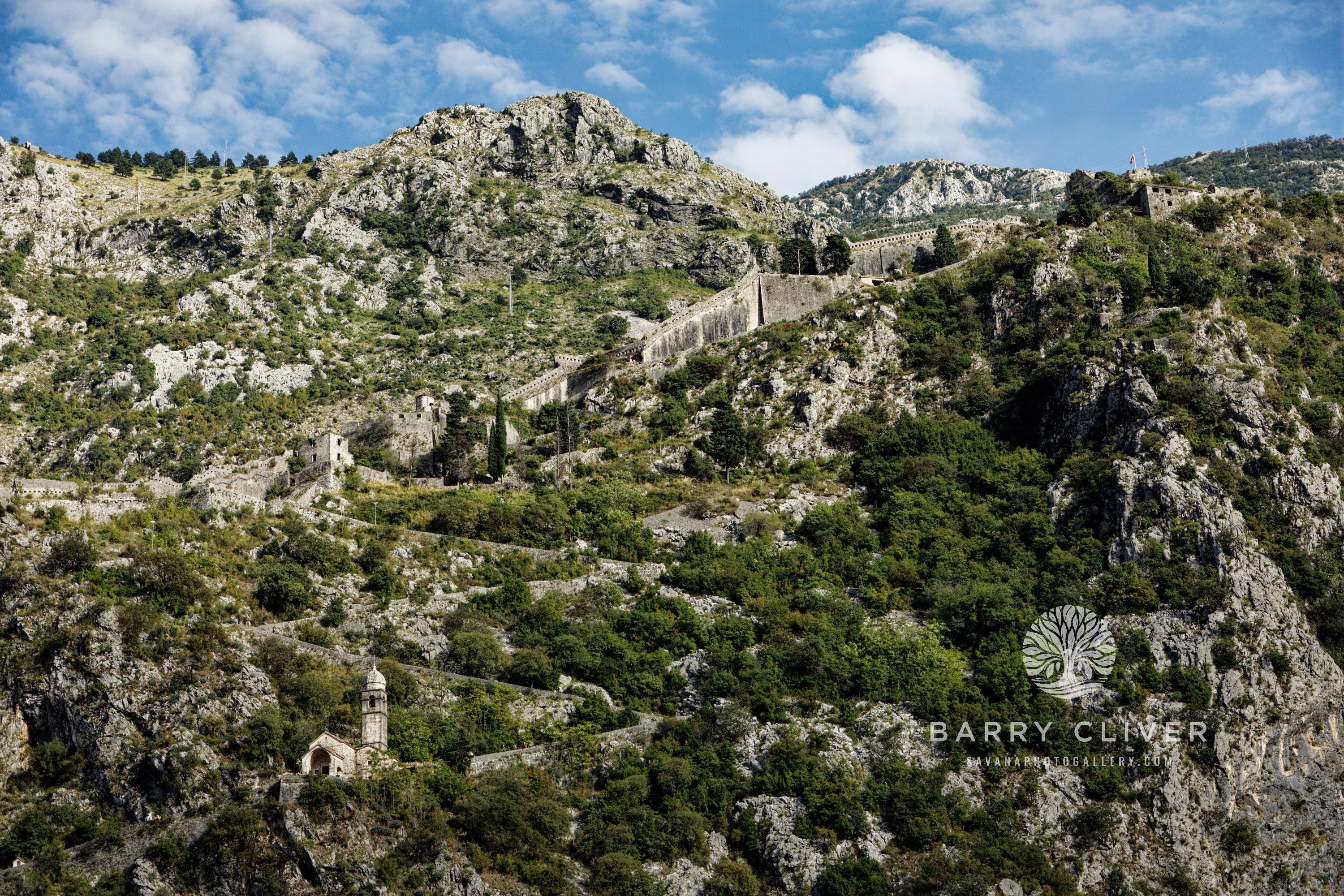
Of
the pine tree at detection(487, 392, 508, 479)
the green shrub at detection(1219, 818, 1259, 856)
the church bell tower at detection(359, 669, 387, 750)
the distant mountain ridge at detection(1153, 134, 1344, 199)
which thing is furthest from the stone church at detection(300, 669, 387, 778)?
the distant mountain ridge at detection(1153, 134, 1344, 199)

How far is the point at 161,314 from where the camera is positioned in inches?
3952

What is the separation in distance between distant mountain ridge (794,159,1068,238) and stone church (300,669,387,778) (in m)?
133

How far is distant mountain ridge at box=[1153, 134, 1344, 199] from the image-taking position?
154m

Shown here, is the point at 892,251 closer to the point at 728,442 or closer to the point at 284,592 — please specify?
the point at 728,442

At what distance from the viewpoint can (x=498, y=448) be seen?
7162cm

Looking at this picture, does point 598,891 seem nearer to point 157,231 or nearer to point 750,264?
A: point 750,264

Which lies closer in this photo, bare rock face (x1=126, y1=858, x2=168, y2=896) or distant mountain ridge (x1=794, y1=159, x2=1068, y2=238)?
bare rock face (x1=126, y1=858, x2=168, y2=896)

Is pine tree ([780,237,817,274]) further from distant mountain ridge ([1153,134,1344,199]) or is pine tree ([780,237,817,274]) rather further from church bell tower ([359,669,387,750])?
distant mountain ridge ([1153,134,1344,199])

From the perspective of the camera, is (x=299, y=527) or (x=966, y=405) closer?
(x=299, y=527)

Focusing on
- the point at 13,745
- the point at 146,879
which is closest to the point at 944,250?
the point at 13,745

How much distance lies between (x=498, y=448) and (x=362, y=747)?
92.2 ft

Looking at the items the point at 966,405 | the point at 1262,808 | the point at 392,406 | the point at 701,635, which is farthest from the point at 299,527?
the point at 1262,808

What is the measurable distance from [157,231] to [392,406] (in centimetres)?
3910

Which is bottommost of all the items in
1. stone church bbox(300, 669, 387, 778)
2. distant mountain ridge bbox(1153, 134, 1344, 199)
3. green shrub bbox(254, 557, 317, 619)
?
stone church bbox(300, 669, 387, 778)
